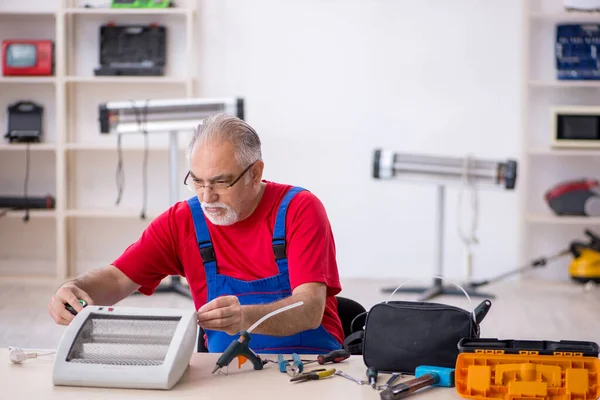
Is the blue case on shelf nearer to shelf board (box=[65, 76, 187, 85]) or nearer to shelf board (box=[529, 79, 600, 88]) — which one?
shelf board (box=[529, 79, 600, 88])

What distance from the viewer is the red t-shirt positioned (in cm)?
242

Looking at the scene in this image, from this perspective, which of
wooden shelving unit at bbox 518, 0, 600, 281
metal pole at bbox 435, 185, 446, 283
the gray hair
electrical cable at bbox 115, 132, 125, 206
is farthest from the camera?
electrical cable at bbox 115, 132, 125, 206

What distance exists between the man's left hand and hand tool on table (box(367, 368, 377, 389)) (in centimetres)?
33

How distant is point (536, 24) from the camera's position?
6301 millimetres

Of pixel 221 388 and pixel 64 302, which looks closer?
pixel 221 388

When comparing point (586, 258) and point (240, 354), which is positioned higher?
point (240, 354)

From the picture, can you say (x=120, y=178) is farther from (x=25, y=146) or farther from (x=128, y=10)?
(x=128, y=10)

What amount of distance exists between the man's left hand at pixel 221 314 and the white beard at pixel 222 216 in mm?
394

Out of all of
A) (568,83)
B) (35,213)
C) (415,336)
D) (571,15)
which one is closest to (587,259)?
(568,83)

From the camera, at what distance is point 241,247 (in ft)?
8.05

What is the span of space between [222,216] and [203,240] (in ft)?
0.30

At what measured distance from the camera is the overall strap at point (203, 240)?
244 cm

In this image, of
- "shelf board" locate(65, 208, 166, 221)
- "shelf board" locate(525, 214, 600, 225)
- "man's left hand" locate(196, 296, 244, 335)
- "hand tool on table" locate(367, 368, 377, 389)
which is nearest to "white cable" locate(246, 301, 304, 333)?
"man's left hand" locate(196, 296, 244, 335)

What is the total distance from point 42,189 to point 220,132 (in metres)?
4.45
